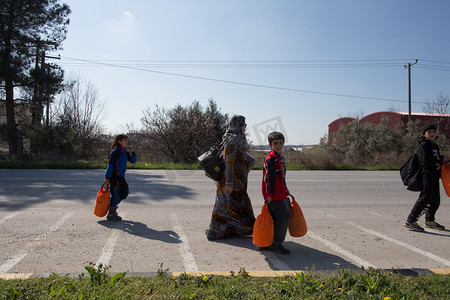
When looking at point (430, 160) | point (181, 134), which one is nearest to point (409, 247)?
point (430, 160)

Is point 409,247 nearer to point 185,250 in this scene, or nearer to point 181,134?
point 185,250

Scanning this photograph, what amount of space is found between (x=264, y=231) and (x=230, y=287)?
1.34 metres

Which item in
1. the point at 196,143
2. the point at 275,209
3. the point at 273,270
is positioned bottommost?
the point at 273,270

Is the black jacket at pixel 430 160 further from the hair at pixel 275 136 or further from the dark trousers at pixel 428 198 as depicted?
the hair at pixel 275 136

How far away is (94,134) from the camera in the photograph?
24688 mm

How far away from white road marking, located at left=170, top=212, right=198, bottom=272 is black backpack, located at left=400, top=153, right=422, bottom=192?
4.04 meters

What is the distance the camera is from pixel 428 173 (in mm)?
5719

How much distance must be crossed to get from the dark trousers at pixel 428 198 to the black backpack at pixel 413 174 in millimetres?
102

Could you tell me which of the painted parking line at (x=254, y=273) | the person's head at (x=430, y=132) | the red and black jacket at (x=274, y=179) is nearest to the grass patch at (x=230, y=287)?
the painted parking line at (x=254, y=273)

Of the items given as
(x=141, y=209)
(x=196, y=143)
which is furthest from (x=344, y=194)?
(x=196, y=143)

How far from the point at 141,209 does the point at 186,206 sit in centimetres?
101

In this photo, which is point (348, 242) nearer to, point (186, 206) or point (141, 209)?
point (186, 206)

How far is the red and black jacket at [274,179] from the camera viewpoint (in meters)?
4.38

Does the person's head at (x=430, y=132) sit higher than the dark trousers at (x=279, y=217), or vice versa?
the person's head at (x=430, y=132)
